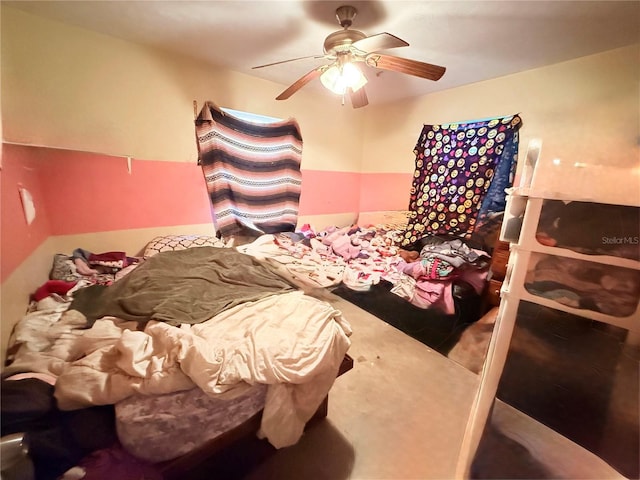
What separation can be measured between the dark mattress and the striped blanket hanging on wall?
1368mm

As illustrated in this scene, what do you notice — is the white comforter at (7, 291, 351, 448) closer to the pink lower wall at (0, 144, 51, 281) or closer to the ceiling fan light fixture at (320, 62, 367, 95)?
the pink lower wall at (0, 144, 51, 281)

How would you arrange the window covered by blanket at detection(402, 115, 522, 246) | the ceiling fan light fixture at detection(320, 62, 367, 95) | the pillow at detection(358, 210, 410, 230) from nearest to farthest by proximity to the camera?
the ceiling fan light fixture at detection(320, 62, 367, 95) → the window covered by blanket at detection(402, 115, 522, 246) → the pillow at detection(358, 210, 410, 230)

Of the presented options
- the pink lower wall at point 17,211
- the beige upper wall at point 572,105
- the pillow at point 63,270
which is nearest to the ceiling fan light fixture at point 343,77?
the beige upper wall at point 572,105

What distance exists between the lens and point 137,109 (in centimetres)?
195

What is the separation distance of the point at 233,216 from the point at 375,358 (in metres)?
1.77

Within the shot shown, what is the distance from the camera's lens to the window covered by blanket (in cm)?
220

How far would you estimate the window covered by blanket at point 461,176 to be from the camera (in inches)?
86.4

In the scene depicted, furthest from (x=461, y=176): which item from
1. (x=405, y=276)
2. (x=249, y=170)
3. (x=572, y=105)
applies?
(x=249, y=170)

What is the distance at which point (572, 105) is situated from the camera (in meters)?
1.79

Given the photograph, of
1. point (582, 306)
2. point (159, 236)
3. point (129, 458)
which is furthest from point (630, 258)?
point (159, 236)

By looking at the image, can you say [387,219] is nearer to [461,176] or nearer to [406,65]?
[461,176]

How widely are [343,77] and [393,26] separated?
413 millimetres

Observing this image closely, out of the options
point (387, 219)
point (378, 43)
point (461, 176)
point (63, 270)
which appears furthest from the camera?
point (387, 219)

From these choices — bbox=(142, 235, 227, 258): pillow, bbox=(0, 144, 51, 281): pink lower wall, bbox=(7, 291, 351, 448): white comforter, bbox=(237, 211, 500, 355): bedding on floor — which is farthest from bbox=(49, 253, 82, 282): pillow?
bbox=(237, 211, 500, 355): bedding on floor
